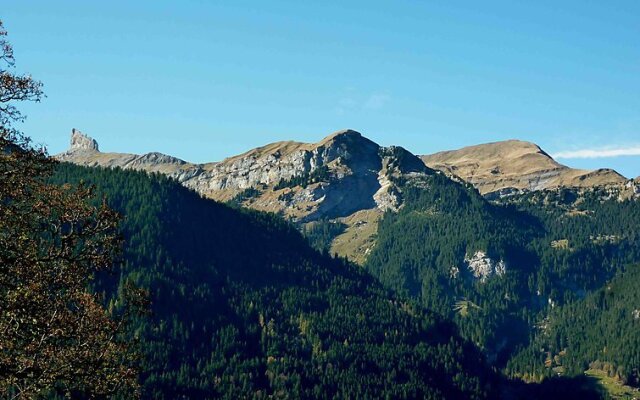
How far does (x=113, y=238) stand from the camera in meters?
40.5

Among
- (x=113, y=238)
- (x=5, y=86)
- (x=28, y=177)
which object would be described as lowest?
(x=113, y=238)

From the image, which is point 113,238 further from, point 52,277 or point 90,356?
point 90,356

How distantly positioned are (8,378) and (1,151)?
10.2 metres

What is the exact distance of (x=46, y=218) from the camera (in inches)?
1522

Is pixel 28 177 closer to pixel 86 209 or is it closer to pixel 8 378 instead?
pixel 86 209

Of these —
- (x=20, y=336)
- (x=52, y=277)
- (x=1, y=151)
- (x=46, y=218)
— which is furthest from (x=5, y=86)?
(x=20, y=336)

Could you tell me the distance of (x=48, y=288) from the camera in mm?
38625

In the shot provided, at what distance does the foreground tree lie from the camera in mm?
35688

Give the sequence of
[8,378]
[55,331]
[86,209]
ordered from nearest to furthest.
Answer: [8,378], [55,331], [86,209]

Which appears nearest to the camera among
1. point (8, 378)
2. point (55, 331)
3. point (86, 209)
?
point (8, 378)

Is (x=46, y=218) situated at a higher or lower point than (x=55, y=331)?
higher

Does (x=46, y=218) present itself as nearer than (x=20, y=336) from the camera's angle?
No

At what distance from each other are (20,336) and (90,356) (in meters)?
3.54

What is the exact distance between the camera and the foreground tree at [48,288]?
117 ft
